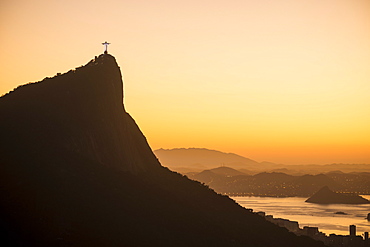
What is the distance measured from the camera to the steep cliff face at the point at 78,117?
8550 centimetres

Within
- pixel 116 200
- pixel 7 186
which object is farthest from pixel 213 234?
pixel 7 186

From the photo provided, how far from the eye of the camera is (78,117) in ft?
306

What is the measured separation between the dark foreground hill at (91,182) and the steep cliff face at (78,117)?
0.18 metres

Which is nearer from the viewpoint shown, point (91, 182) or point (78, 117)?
point (91, 182)

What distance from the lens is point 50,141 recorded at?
85500 mm

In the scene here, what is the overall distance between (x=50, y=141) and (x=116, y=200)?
1445 cm

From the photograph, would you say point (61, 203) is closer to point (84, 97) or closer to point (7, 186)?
point (7, 186)

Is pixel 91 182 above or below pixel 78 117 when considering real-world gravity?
below

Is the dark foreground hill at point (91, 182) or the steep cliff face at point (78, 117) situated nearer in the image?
the dark foreground hill at point (91, 182)

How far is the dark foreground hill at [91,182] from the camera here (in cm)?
6512

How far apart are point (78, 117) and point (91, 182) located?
13.4 m

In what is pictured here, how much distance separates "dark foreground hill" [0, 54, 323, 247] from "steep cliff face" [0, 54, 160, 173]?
0.18 metres

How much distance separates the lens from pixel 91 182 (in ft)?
280

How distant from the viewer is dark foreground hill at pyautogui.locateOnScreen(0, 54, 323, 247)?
214 ft
